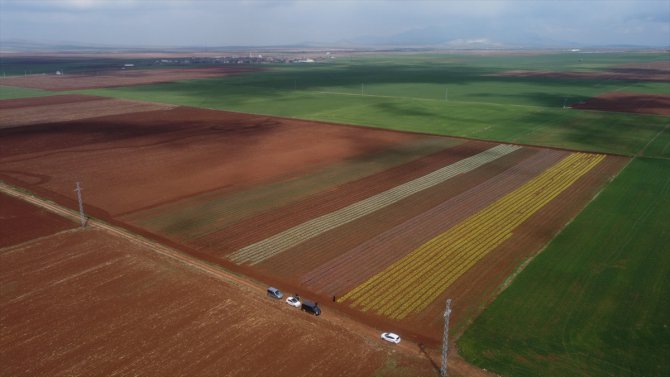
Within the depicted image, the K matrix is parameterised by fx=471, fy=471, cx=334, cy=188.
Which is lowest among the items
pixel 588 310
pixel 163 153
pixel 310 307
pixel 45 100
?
pixel 588 310

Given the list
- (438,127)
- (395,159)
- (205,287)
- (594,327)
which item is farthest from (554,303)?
(438,127)

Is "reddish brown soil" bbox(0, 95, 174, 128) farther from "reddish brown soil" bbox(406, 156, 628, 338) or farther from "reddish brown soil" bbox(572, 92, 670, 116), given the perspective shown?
"reddish brown soil" bbox(572, 92, 670, 116)

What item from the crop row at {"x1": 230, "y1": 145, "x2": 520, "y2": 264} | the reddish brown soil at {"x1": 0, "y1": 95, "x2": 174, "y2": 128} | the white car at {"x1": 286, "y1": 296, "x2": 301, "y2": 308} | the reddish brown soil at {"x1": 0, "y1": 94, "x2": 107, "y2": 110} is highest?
the reddish brown soil at {"x1": 0, "y1": 94, "x2": 107, "y2": 110}

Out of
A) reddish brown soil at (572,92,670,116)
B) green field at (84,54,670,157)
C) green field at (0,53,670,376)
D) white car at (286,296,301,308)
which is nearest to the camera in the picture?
green field at (0,53,670,376)

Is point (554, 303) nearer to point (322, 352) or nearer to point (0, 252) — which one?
point (322, 352)

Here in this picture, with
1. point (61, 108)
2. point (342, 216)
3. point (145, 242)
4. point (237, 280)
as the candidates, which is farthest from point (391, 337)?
point (61, 108)

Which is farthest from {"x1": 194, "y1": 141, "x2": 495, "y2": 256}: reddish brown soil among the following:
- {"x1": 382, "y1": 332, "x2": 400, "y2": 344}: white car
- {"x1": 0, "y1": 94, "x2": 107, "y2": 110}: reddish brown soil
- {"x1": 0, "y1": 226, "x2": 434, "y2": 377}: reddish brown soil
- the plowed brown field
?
{"x1": 0, "y1": 94, "x2": 107, "y2": 110}: reddish brown soil

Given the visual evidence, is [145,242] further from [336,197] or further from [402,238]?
[402,238]

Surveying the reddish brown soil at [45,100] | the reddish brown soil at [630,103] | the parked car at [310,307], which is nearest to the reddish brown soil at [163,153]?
the parked car at [310,307]
